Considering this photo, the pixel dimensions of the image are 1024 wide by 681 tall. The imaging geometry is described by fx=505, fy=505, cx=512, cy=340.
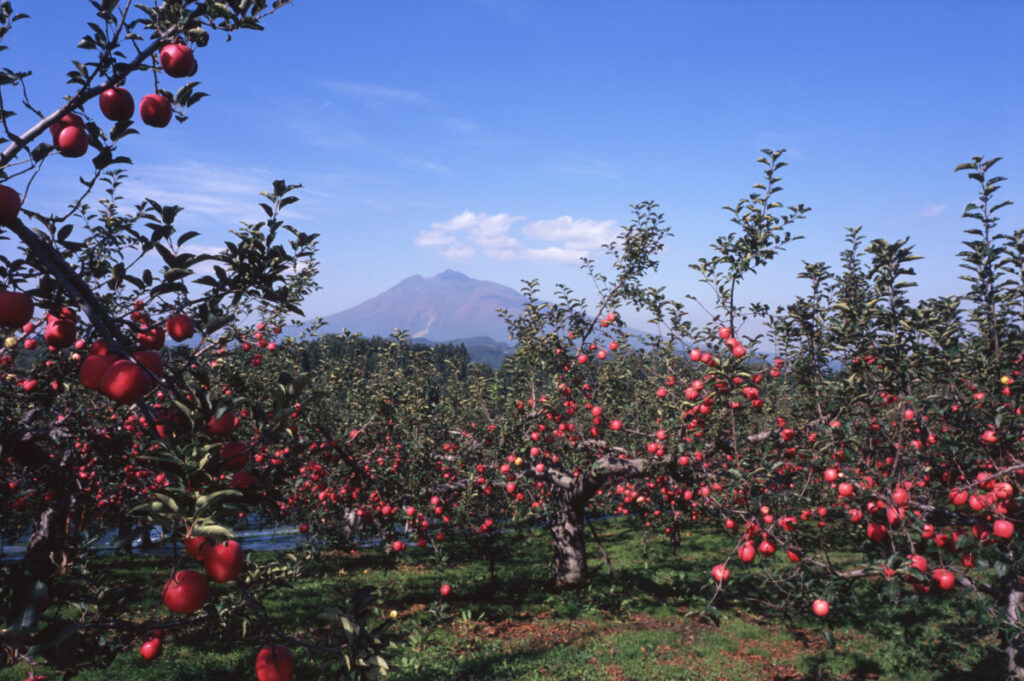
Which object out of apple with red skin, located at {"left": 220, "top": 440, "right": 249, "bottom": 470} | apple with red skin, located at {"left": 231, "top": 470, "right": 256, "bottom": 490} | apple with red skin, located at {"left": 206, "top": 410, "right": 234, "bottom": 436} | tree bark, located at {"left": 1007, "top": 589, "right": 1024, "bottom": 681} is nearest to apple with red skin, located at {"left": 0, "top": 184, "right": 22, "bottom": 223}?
apple with red skin, located at {"left": 206, "top": 410, "right": 234, "bottom": 436}

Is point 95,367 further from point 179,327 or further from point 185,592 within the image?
point 185,592

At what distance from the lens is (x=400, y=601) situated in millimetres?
11328

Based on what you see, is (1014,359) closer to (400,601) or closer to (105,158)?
(105,158)

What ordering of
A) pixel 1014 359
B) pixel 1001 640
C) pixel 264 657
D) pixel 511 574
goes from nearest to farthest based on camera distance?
pixel 264 657, pixel 1014 359, pixel 1001 640, pixel 511 574

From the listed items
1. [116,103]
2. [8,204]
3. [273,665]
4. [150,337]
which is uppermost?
[116,103]

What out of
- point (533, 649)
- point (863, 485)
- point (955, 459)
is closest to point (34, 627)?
point (863, 485)

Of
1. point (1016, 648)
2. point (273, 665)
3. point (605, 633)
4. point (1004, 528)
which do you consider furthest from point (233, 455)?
point (605, 633)

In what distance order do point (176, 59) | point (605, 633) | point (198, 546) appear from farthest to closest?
point (605, 633) < point (176, 59) < point (198, 546)

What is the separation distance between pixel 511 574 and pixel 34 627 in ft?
41.5

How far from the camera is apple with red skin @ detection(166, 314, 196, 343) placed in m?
2.76

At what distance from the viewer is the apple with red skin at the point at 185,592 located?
76.5 inches

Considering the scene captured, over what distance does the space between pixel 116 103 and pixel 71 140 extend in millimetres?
295

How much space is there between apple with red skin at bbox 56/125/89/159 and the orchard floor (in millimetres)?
5321

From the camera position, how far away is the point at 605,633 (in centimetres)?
981
